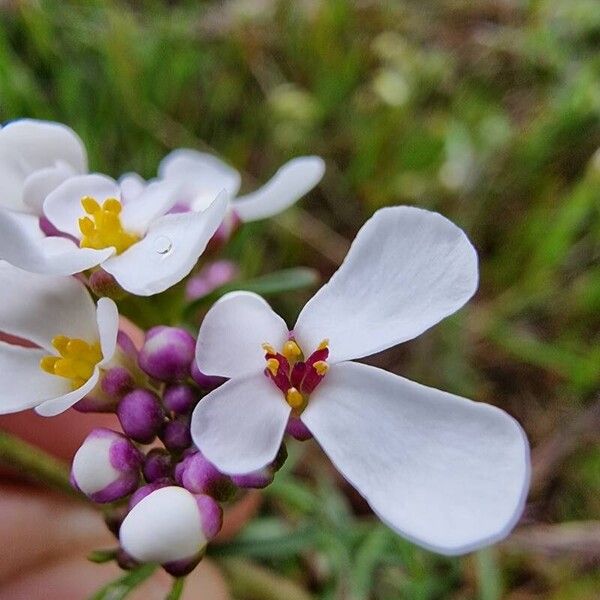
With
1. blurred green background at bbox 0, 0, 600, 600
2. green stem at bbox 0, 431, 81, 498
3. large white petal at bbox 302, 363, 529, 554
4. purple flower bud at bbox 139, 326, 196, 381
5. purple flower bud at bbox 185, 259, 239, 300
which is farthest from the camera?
blurred green background at bbox 0, 0, 600, 600

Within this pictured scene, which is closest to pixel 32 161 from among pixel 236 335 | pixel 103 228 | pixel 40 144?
pixel 40 144

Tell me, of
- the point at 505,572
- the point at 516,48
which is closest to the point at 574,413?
the point at 505,572

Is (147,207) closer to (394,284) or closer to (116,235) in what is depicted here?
(116,235)

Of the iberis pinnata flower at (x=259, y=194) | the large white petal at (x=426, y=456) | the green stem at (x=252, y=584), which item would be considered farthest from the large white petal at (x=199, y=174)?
the green stem at (x=252, y=584)

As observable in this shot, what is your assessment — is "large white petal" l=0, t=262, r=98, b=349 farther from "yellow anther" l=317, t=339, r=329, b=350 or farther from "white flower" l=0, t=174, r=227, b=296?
"yellow anther" l=317, t=339, r=329, b=350

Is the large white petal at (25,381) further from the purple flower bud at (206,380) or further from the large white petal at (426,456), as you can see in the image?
the large white petal at (426,456)

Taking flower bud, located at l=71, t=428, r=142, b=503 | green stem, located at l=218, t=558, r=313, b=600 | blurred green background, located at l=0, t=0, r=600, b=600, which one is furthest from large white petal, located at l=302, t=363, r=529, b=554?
blurred green background, located at l=0, t=0, r=600, b=600

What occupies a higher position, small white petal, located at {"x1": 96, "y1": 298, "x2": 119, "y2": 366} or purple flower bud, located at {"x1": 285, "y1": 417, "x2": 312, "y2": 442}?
small white petal, located at {"x1": 96, "y1": 298, "x2": 119, "y2": 366}
